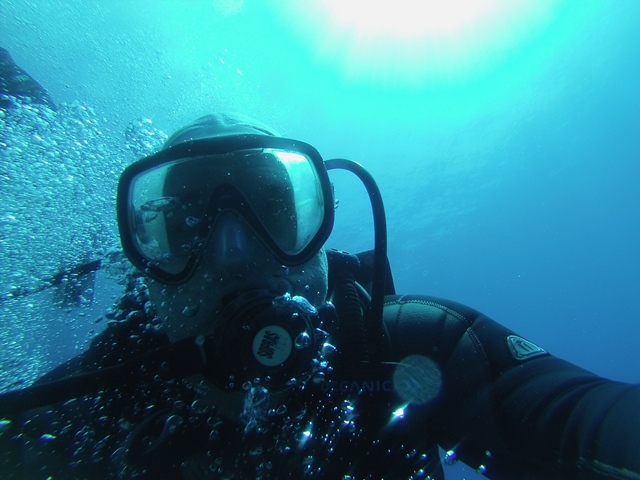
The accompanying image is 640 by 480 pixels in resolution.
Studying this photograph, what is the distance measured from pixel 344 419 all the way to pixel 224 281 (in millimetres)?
1303

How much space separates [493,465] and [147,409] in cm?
238

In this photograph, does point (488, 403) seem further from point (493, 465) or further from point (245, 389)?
point (245, 389)

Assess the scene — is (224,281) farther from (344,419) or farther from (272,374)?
(344,419)

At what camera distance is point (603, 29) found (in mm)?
29328

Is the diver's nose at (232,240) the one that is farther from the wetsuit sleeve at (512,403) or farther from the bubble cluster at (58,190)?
the bubble cluster at (58,190)

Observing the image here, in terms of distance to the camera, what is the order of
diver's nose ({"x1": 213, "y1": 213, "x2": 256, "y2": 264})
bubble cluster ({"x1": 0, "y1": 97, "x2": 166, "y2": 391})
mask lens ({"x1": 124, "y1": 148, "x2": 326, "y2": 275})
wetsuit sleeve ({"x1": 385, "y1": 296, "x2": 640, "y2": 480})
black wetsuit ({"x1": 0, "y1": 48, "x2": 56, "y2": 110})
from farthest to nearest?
1. bubble cluster ({"x1": 0, "y1": 97, "x2": 166, "y2": 391})
2. black wetsuit ({"x1": 0, "y1": 48, "x2": 56, "y2": 110})
3. mask lens ({"x1": 124, "y1": 148, "x2": 326, "y2": 275})
4. diver's nose ({"x1": 213, "y1": 213, "x2": 256, "y2": 264})
5. wetsuit sleeve ({"x1": 385, "y1": 296, "x2": 640, "y2": 480})

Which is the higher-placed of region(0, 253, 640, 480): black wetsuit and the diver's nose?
the diver's nose

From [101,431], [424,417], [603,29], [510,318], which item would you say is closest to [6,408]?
[101,431]

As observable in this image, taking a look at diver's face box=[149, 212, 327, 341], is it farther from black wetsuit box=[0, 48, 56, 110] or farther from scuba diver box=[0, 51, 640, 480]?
black wetsuit box=[0, 48, 56, 110]

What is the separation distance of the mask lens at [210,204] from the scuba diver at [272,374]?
12mm

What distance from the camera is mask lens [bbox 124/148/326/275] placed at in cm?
256

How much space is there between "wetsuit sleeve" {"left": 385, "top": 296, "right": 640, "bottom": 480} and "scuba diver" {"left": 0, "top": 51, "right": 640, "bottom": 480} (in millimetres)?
10

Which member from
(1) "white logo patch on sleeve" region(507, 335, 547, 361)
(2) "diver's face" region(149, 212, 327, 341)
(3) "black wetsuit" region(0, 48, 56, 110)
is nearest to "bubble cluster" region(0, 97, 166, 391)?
(3) "black wetsuit" region(0, 48, 56, 110)

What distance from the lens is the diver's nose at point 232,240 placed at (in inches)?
95.3
